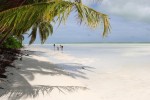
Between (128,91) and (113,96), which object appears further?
(128,91)

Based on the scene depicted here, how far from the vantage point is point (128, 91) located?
425 inches

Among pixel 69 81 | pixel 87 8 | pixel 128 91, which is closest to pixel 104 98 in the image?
pixel 128 91

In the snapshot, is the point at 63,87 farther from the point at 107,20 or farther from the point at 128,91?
the point at 107,20

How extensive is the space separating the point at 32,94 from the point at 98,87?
10.0ft

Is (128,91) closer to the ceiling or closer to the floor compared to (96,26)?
closer to the floor

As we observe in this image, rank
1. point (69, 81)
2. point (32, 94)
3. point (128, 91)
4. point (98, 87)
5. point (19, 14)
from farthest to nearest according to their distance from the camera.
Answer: point (69, 81) < point (98, 87) < point (128, 91) < point (32, 94) < point (19, 14)

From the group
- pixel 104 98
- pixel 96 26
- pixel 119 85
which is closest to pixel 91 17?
pixel 96 26

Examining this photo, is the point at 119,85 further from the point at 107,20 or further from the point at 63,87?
the point at 107,20

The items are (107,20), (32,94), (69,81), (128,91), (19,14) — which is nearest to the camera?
(19,14)

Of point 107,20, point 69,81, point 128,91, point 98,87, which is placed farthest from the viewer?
point 69,81

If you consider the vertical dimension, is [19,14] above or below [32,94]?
above

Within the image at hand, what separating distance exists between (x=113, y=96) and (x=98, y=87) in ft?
6.10

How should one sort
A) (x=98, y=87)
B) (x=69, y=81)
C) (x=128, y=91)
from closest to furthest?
(x=128, y=91) → (x=98, y=87) → (x=69, y=81)

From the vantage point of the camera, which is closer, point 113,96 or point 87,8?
point 87,8
